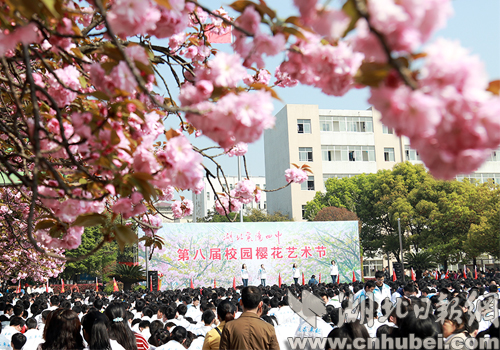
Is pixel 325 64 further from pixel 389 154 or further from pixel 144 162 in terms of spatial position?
pixel 389 154

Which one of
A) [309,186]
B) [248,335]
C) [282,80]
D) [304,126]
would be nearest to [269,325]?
[248,335]

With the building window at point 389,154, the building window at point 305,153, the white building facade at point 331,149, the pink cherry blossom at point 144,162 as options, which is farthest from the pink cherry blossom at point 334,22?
the building window at point 389,154

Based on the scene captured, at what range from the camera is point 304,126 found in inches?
1123

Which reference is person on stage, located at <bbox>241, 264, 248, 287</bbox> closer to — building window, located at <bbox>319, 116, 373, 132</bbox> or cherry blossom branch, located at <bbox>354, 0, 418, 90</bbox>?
cherry blossom branch, located at <bbox>354, 0, 418, 90</bbox>

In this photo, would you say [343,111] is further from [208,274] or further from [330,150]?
[208,274]

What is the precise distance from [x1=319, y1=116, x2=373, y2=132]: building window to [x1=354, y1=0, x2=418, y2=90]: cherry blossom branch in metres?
28.4

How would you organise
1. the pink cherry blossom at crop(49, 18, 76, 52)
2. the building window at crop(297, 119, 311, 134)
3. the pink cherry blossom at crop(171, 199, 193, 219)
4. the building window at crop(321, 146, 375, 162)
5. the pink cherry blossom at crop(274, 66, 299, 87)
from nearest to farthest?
the pink cherry blossom at crop(49, 18, 76, 52) → the pink cherry blossom at crop(274, 66, 299, 87) → the pink cherry blossom at crop(171, 199, 193, 219) → the building window at crop(297, 119, 311, 134) → the building window at crop(321, 146, 375, 162)

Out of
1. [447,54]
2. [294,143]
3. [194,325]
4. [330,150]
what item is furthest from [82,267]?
[447,54]

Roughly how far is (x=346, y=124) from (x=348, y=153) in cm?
206

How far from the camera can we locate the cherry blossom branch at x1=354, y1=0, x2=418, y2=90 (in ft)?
2.90

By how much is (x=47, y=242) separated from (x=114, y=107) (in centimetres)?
86

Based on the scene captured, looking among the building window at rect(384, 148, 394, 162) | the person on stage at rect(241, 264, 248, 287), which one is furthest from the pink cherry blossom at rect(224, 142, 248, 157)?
the building window at rect(384, 148, 394, 162)

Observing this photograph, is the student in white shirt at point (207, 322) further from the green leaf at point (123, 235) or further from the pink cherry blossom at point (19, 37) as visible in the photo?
the pink cherry blossom at point (19, 37)

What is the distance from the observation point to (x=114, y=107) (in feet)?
4.90
